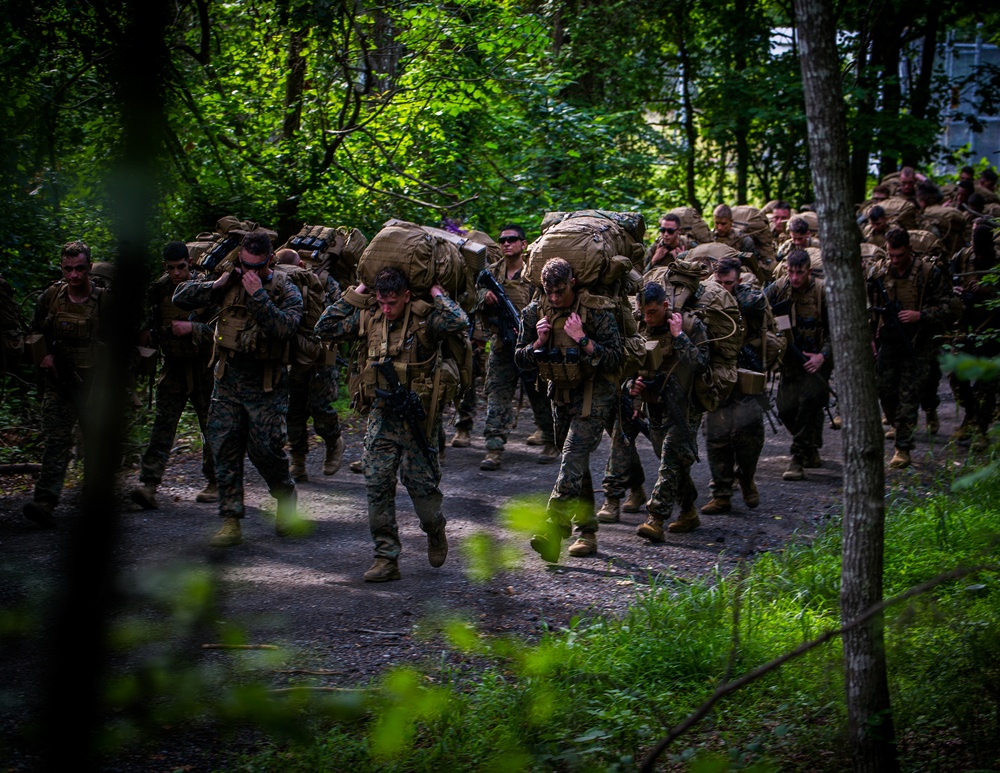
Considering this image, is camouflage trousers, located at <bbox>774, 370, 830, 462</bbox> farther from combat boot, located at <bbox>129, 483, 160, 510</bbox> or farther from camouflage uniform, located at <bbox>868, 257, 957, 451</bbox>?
combat boot, located at <bbox>129, 483, 160, 510</bbox>

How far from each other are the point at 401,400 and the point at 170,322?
2.72 metres

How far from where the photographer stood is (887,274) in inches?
428

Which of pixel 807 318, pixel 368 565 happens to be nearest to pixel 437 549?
pixel 368 565

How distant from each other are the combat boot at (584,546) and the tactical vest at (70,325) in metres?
4.01

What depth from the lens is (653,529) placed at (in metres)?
8.04

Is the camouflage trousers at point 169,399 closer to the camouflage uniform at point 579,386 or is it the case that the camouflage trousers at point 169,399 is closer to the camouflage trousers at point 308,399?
the camouflage trousers at point 308,399

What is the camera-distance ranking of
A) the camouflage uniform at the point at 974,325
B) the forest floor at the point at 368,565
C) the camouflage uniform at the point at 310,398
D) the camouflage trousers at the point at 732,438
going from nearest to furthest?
the forest floor at the point at 368,565 < the camouflage trousers at the point at 732,438 < the camouflage uniform at the point at 310,398 < the camouflage uniform at the point at 974,325

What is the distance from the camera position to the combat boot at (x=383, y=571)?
686 cm

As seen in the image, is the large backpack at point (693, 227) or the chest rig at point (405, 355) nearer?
the chest rig at point (405, 355)

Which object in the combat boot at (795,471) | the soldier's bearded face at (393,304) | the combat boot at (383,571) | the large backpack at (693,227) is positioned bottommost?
the combat boot at (383,571)

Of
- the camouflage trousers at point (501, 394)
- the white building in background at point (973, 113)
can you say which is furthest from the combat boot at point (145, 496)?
the white building in background at point (973, 113)

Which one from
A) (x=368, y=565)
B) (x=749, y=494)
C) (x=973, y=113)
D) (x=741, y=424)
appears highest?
(x=973, y=113)

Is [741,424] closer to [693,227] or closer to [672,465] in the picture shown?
[672,465]

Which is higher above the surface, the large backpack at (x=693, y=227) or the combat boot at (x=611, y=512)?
the large backpack at (x=693, y=227)
